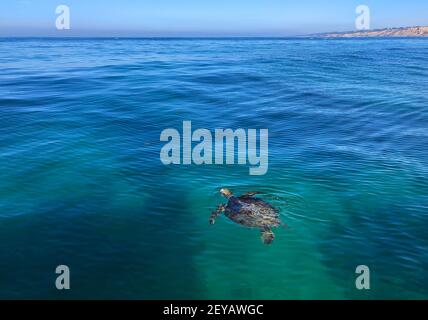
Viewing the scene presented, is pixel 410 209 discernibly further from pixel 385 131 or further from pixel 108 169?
pixel 108 169

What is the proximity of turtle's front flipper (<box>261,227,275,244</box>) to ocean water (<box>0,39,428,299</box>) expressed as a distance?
0.46 meters

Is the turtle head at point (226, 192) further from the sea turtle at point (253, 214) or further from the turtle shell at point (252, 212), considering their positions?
the turtle shell at point (252, 212)

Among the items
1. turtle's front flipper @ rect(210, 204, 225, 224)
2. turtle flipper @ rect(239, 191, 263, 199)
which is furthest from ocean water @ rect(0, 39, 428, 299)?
turtle flipper @ rect(239, 191, 263, 199)

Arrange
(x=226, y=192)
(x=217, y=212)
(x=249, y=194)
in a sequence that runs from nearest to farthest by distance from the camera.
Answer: (x=217, y=212) → (x=249, y=194) → (x=226, y=192)

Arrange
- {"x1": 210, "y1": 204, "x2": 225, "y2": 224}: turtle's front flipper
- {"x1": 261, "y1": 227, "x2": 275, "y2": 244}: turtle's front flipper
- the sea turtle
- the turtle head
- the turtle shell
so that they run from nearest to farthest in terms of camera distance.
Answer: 1. {"x1": 261, "y1": 227, "x2": 275, "y2": 244}: turtle's front flipper
2. the sea turtle
3. the turtle shell
4. {"x1": 210, "y1": 204, "x2": 225, "y2": 224}: turtle's front flipper
5. the turtle head

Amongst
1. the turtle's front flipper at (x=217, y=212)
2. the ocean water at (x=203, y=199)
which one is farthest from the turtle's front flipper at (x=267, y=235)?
the turtle's front flipper at (x=217, y=212)

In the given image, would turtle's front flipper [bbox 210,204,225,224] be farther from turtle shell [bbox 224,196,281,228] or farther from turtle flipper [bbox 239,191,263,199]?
turtle flipper [bbox 239,191,263,199]

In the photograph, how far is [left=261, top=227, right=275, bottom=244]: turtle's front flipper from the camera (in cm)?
1908

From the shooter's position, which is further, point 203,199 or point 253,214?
point 203,199

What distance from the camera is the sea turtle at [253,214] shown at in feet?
65.2

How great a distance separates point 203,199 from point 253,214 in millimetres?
4078

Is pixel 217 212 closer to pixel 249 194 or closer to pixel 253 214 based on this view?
pixel 253 214

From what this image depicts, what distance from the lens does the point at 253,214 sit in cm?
2022

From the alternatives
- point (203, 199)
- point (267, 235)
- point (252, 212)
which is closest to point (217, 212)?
point (203, 199)
